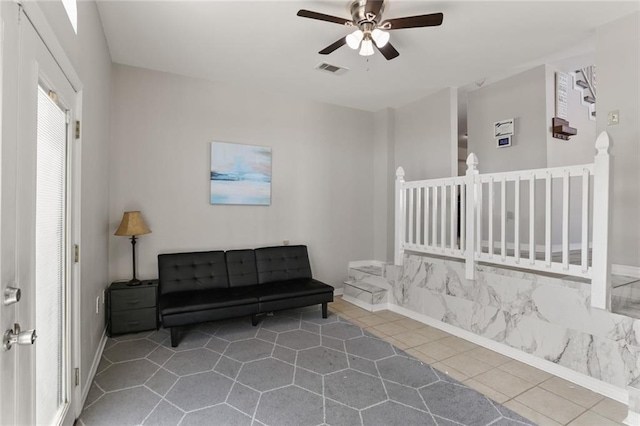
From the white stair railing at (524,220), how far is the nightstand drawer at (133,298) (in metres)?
2.99

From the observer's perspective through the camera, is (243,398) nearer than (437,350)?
Yes

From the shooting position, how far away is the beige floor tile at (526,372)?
262 centimetres

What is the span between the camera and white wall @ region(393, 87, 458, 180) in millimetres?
4516

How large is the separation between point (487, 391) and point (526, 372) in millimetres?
568

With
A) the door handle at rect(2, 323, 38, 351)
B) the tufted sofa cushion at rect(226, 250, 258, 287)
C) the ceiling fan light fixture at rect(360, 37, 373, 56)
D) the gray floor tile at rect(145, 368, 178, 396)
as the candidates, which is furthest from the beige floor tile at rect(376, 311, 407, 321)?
the door handle at rect(2, 323, 38, 351)

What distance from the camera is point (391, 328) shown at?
372 cm

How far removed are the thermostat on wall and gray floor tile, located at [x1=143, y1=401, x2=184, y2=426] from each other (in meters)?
4.86

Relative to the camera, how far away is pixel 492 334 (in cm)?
318

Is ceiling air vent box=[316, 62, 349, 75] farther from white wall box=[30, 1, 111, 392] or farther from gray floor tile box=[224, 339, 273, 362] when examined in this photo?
gray floor tile box=[224, 339, 273, 362]

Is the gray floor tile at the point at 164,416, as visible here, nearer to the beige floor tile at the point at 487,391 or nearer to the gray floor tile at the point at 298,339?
the gray floor tile at the point at 298,339

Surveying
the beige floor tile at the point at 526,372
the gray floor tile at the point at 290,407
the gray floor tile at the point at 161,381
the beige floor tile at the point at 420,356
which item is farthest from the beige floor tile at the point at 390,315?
the gray floor tile at the point at 161,381

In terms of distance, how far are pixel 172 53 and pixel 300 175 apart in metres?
2.22

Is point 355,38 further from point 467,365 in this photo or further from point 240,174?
point 467,365

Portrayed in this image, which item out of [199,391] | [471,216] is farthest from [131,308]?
[471,216]
